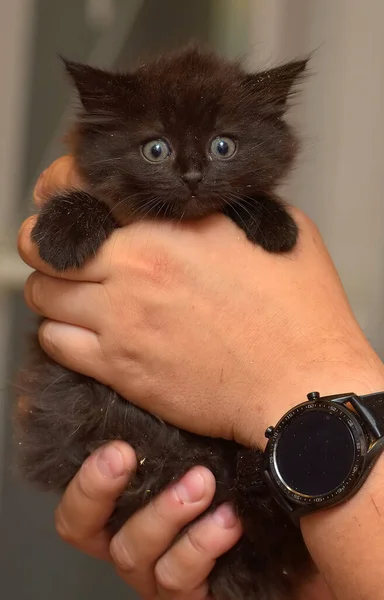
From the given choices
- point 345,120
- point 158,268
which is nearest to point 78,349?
point 158,268

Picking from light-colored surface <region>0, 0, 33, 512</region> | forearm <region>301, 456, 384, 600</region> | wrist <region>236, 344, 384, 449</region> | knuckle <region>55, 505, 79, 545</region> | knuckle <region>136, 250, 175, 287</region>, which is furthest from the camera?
light-colored surface <region>0, 0, 33, 512</region>

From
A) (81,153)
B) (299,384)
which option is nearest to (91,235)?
(81,153)

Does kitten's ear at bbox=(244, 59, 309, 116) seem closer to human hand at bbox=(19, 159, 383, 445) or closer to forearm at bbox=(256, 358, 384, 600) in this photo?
human hand at bbox=(19, 159, 383, 445)

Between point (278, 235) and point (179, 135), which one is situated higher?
point (179, 135)

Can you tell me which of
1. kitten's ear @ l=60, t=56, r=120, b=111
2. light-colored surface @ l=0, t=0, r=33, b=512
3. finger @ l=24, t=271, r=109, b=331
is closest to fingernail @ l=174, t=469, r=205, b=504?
finger @ l=24, t=271, r=109, b=331

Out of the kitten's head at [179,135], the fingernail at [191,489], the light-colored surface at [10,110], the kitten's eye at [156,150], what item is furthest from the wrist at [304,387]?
the light-colored surface at [10,110]

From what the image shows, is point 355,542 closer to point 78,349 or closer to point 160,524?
point 160,524

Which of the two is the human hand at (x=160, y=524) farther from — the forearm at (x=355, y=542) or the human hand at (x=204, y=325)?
the forearm at (x=355, y=542)
